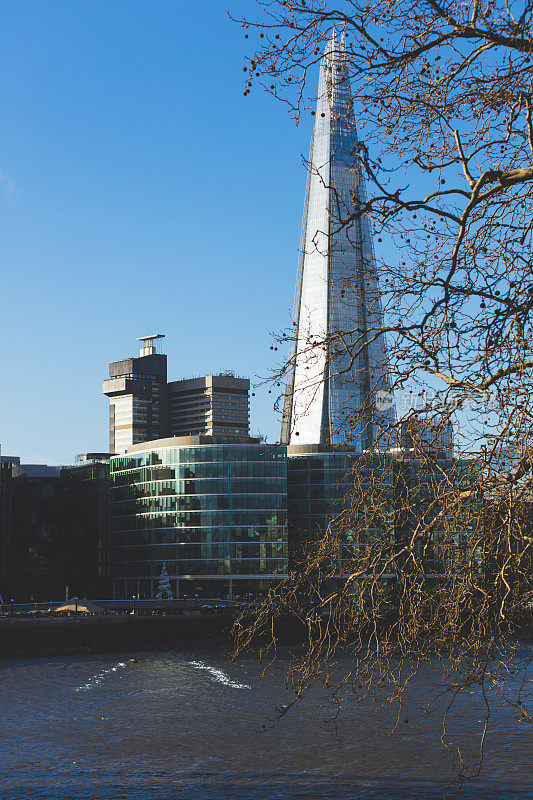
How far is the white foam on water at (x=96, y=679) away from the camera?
205 ft

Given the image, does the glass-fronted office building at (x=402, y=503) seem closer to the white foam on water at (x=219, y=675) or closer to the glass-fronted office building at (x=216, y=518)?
the white foam on water at (x=219, y=675)

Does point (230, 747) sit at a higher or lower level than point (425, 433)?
lower

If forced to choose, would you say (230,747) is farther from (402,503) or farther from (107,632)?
(107,632)

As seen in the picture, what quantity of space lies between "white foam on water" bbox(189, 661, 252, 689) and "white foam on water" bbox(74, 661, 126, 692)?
6.23 m

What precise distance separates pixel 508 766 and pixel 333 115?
109 feet

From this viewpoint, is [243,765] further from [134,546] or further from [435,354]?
[134,546]

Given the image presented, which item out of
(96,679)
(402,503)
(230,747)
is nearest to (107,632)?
(96,679)

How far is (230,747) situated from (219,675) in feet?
86.9

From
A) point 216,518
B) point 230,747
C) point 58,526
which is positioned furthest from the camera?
point 58,526

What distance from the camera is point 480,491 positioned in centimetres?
944

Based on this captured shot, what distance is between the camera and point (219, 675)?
6738 centimetres

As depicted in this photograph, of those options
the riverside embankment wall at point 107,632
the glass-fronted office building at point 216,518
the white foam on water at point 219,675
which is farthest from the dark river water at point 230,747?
the glass-fronted office building at point 216,518

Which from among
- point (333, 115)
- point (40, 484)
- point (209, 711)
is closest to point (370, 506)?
point (333, 115)

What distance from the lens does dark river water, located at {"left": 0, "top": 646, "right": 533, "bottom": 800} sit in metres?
34.3
